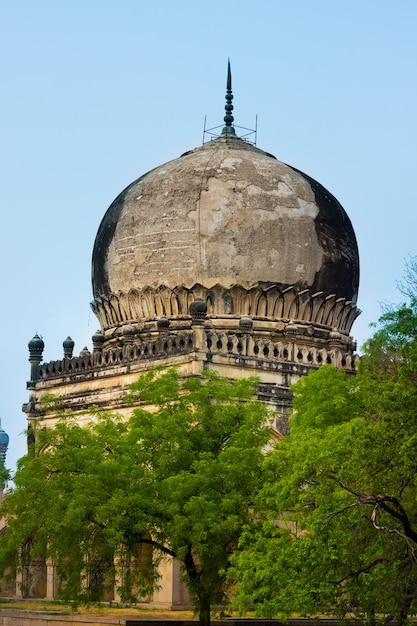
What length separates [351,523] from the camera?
59.1 feet

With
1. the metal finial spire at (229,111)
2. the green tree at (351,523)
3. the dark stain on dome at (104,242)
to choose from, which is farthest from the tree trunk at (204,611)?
the metal finial spire at (229,111)

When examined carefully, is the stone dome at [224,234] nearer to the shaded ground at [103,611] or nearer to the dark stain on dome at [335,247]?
the dark stain on dome at [335,247]

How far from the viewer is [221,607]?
24875 millimetres

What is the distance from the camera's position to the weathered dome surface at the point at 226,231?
29.2 metres

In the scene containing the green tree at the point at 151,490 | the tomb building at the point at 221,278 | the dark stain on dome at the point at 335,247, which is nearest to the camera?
the green tree at the point at 151,490

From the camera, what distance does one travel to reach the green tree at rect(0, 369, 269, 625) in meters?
21.5

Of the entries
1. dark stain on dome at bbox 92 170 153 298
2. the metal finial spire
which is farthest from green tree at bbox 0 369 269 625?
the metal finial spire

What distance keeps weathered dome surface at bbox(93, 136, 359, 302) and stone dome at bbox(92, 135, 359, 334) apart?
0.9 inches

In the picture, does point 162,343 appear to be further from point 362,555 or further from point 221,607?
point 362,555

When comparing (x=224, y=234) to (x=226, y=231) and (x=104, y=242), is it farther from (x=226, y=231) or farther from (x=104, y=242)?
(x=104, y=242)

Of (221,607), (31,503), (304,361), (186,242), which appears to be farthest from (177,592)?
(186,242)

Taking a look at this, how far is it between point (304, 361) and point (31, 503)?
25.5 ft

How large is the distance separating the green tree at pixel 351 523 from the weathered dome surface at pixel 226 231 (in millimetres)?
9955

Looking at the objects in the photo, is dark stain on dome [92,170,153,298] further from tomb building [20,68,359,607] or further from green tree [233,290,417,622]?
green tree [233,290,417,622]
